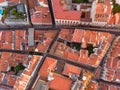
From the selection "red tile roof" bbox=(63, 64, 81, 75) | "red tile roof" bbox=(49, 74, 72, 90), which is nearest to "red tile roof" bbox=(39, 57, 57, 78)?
"red tile roof" bbox=(49, 74, 72, 90)

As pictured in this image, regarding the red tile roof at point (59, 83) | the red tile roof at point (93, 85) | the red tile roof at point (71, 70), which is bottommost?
the red tile roof at point (93, 85)

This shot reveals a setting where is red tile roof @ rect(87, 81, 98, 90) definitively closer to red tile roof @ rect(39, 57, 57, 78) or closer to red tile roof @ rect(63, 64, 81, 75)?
red tile roof @ rect(63, 64, 81, 75)

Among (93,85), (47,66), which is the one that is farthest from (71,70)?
(93,85)

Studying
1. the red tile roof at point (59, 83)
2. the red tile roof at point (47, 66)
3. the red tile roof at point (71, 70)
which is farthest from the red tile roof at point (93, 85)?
the red tile roof at point (47, 66)

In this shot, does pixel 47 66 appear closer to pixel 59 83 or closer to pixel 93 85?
pixel 59 83

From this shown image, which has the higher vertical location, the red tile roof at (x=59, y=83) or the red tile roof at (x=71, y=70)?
the red tile roof at (x=71, y=70)

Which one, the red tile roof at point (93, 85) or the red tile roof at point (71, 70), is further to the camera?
the red tile roof at point (93, 85)

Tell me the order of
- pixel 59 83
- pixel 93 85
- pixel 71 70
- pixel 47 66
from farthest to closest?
pixel 93 85 → pixel 47 66 → pixel 71 70 → pixel 59 83

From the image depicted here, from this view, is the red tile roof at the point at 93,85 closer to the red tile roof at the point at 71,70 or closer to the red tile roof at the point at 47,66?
the red tile roof at the point at 71,70

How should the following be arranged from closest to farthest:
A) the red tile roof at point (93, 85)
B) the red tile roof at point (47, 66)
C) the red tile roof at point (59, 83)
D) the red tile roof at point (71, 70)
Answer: the red tile roof at point (59, 83) → the red tile roof at point (71, 70) → the red tile roof at point (47, 66) → the red tile roof at point (93, 85)

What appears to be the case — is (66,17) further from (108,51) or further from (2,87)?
(2,87)

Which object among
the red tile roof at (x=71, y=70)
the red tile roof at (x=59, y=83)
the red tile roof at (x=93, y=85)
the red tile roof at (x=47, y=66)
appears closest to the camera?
the red tile roof at (x=59, y=83)

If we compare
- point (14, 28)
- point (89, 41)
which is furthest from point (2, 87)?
point (89, 41)
